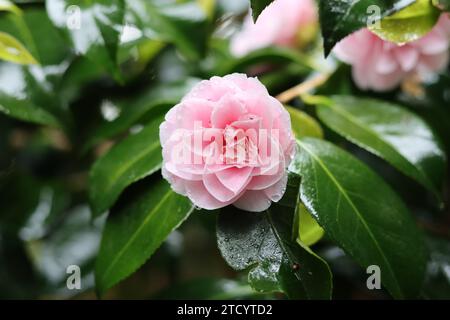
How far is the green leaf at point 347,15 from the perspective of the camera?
20.9 inches

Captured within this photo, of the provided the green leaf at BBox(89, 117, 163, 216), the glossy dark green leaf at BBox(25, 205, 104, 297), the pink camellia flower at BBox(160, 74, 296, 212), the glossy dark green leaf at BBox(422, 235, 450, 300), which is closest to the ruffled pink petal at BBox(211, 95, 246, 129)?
the pink camellia flower at BBox(160, 74, 296, 212)

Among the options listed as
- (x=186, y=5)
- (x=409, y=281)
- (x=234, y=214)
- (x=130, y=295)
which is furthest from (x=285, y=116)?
(x=130, y=295)


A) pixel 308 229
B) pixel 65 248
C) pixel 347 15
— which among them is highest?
pixel 347 15

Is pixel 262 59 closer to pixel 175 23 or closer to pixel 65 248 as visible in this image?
pixel 175 23

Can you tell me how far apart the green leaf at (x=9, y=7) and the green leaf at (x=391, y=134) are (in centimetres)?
44

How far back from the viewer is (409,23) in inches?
22.8

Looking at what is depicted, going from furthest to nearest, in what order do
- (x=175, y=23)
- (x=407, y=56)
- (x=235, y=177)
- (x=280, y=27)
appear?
(x=280, y=27), (x=175, y=23), (x=407, y=56), (x=235, y=177)

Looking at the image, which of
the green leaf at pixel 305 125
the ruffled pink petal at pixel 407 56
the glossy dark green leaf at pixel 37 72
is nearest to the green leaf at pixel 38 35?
the glossy dark green leaf at pixel 37 72

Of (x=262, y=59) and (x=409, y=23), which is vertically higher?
(x=409, y=23)

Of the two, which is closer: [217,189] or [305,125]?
[217,189]

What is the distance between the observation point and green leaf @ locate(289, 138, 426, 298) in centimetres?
53

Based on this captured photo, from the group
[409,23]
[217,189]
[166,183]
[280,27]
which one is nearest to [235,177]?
[217,189]

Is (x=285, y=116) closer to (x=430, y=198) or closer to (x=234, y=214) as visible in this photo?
(x=234, y=214)

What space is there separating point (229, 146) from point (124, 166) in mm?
189
